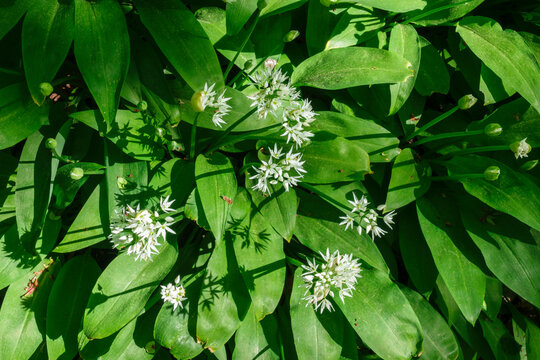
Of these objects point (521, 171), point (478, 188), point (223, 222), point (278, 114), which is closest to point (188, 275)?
point (223, 222)

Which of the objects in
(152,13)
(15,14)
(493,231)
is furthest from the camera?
(493,231)

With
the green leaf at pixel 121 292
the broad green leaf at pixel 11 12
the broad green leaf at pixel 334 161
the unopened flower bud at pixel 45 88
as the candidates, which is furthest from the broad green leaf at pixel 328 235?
the broad green leaf at pixel 11 12

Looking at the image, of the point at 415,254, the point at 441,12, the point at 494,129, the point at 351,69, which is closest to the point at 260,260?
the point at 415,254

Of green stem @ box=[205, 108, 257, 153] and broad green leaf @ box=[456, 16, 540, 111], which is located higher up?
broad green leaf @ box=[456, 16, 540, 111]

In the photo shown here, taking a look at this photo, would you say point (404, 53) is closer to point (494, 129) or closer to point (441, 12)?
point (441, 12)

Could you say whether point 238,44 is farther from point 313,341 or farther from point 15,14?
point 313,341

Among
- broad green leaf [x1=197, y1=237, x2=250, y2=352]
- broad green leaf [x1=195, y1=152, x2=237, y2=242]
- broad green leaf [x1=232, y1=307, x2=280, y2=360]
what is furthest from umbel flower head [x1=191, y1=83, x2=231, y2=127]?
broad green leaf [x1=232, y1=307, x2=280, y2=360]

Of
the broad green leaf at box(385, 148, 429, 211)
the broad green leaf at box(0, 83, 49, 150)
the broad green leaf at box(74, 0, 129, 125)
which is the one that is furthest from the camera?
the broad green leaf at box(385, 148, 429, 211)

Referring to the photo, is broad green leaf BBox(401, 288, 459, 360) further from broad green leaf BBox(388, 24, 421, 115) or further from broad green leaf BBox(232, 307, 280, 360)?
broad green leaf BBox(388, 24, 421, 115)
